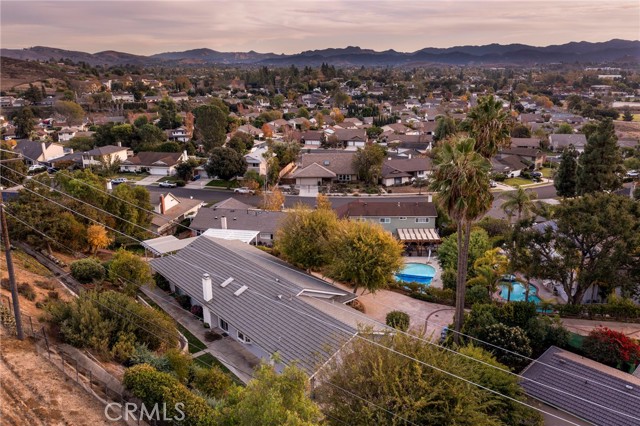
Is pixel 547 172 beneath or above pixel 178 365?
beneath

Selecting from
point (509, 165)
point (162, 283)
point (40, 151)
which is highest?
point (40, 151)

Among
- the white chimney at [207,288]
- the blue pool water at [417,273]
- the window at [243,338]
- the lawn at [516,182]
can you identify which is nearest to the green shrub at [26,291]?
the white chimney at [207,288]

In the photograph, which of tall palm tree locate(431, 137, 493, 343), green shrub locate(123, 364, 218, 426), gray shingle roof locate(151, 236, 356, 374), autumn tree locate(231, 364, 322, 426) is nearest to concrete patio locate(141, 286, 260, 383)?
gray shingle roof locate(151, 236, 356, 374)

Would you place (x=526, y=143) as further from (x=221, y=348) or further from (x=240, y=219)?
(x=221, y=348)

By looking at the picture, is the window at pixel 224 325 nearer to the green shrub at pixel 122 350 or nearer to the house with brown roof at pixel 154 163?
the green shrub at pixel 122 350

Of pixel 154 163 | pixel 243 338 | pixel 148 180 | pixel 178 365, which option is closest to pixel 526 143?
pixel 154 163

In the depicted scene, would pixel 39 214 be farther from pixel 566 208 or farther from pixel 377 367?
pixel 566 208

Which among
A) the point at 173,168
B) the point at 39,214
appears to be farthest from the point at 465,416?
the point at 173,168

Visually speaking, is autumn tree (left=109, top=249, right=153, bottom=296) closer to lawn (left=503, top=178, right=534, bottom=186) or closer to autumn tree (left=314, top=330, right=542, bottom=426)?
autumn tree (left=314, top=330, right=542, bottom=426)
